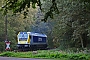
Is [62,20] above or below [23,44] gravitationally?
above

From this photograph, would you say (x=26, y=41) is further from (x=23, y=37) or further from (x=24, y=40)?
(x=23, y=37)

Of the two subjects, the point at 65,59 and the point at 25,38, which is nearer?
the point at 65,59

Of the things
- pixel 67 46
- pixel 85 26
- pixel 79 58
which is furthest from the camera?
pixel 67 46

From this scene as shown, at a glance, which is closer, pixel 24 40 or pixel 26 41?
pixel 26 41

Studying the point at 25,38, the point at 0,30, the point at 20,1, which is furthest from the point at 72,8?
the point at 20,1

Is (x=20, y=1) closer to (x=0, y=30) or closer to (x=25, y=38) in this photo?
(x=25, y=38)

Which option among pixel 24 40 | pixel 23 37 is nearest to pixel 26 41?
pixel 24 40

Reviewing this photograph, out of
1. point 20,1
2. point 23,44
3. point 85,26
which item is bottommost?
point 23,44

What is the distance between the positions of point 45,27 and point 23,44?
18.9 metres

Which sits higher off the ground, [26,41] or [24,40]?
[24,40]

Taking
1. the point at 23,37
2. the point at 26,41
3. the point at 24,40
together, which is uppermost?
the point at 23,37

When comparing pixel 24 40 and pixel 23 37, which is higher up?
pixel 23 37

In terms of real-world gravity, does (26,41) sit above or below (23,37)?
below

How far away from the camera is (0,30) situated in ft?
110
